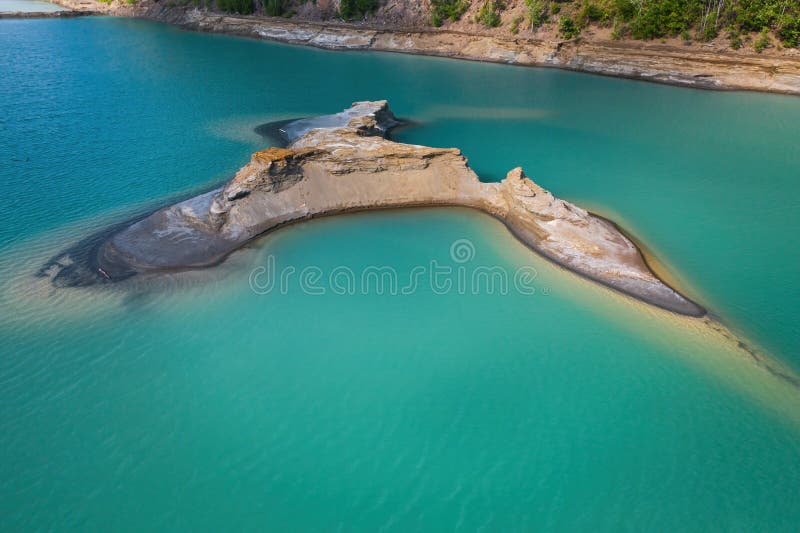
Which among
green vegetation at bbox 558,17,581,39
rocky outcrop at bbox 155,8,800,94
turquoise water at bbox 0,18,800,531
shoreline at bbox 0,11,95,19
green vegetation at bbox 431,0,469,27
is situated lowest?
turquoise water at bbox 0,18,800,531

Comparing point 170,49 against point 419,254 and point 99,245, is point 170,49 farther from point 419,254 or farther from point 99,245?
point 419,254

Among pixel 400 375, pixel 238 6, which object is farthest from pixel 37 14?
pixel 400 375

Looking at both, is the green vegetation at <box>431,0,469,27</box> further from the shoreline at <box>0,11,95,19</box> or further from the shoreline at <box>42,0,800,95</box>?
the shoreline at <box>0,11,95,19</box>

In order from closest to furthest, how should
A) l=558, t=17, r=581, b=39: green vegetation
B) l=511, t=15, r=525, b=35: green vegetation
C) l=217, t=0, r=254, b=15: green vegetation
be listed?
l=558, t=17, r=581, b=39: green vegetation
l=511, t=15, r=525, b=35: green vegetation
l=217, t=0, r=254, b=15: green vegetation

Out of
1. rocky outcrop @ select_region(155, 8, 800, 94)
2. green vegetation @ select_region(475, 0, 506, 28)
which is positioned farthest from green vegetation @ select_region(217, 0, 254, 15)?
green vegetation @ select_region(475, 0, 506, 28)

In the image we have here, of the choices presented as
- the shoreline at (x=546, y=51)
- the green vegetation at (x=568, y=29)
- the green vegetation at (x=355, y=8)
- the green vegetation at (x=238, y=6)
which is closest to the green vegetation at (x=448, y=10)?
the shoreline at (x=546, y=51)

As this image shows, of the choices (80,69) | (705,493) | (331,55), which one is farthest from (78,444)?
(331,55)
